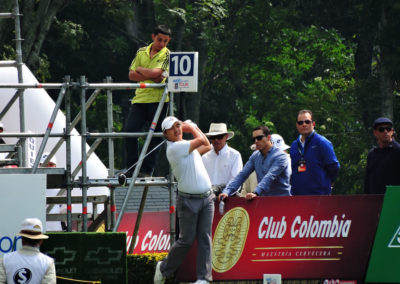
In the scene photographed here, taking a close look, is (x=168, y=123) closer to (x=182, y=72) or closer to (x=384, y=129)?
(x=182, y=72)

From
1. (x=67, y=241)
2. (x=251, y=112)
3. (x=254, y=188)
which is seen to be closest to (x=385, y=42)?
(x=251, y=112)

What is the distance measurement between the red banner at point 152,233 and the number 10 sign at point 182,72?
19.9 ft

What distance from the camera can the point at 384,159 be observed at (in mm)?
14094

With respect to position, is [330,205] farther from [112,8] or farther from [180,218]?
[112,8]

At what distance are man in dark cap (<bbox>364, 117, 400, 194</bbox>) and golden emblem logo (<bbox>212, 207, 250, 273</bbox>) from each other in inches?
62.8

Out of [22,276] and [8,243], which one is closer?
[22,276]

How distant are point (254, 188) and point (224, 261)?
1490 mm

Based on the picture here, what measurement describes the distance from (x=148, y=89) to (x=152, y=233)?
6206 mm

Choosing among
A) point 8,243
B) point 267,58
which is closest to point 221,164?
point 8,243

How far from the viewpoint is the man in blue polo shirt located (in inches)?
564

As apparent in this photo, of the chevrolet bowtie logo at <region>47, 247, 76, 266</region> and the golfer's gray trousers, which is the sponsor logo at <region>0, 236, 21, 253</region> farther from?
A: the golfer's gray trousers

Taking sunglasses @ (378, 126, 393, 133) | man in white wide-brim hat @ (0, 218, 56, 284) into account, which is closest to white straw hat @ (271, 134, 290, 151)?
sunglasses @ (378, 126, 393, 133)

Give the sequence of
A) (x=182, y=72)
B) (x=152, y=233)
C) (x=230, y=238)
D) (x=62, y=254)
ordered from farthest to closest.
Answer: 1. (x=152, y=233)
2. (x=230, y=238)
3. (x=182, y=72)
4. (x=62, y=254)

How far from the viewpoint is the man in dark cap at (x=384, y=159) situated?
46.0ft
